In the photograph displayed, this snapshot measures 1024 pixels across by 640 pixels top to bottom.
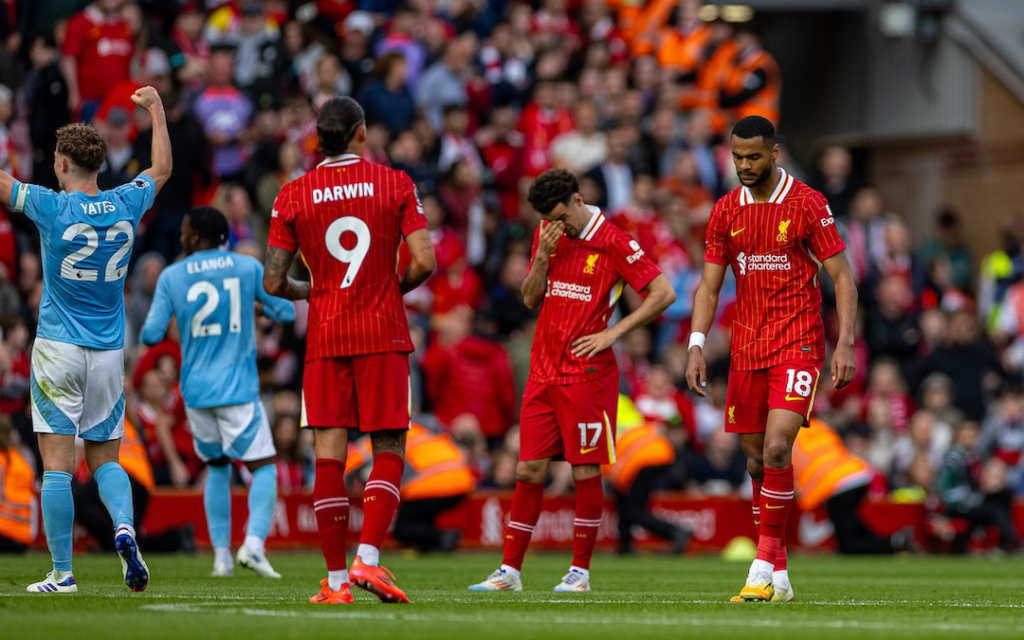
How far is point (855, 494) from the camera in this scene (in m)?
16.7

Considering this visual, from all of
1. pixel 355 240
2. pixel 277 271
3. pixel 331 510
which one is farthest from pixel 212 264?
pixel 331 510

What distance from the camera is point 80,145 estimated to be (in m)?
9.23

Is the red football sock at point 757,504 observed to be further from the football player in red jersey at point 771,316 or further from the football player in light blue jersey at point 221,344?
the football player in light blue jersey at point 221,344

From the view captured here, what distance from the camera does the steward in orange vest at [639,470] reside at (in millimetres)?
16281

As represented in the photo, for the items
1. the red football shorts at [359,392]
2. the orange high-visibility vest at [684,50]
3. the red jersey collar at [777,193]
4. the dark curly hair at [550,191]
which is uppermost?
the orange high-visibility vest at [684,50]

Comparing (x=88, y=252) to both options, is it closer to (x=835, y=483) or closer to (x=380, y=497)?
(x=380, y=497)

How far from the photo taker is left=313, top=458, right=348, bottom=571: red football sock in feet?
27.9

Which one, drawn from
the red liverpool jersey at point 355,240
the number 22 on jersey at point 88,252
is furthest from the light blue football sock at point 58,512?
the red liverpool jersey at point 355,240

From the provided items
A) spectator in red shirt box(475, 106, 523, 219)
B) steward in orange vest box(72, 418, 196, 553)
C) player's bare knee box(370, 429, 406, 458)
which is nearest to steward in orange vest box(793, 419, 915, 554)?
spectator in red shirt box(475, 106, 523, 219)

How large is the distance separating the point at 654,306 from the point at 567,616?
307 centimetres

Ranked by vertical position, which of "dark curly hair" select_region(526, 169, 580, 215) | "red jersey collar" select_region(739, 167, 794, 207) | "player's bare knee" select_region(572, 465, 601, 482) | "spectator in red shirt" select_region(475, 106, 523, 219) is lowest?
"player's bare knee" select_region(572, 465, 601, 482)

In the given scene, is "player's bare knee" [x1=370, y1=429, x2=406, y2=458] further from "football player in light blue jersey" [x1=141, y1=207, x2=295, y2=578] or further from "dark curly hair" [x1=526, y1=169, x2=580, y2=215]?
"football player in light blue jersey" [x1=141, y1=207, x2=295, y2=578]

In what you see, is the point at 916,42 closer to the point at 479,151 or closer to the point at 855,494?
the point at 479,151

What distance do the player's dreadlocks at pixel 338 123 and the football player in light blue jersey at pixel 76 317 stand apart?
131 centimetres
